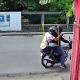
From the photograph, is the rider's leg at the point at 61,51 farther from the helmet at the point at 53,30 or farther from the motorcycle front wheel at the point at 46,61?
the helmet at the point at 53,30

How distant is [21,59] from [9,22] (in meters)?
12.3

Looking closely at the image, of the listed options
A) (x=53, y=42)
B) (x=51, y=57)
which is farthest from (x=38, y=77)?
(x=53, y=42)

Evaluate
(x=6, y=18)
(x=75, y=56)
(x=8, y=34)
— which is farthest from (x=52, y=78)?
(x=6, y=18)

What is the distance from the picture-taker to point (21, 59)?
1493cm

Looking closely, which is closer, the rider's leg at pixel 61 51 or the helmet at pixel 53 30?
the helmet at pixel 53 30

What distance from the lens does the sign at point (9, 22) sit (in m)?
26.9

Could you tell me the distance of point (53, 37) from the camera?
40.7 feet

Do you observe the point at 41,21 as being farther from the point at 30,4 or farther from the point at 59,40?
the point at 59,40

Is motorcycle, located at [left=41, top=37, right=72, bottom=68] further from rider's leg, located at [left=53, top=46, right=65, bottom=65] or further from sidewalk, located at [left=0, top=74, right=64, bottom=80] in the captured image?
sidewalk, located at [left=0, top=74, right=64, bottom=80]

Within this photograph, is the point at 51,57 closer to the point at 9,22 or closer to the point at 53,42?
the point at 53,42

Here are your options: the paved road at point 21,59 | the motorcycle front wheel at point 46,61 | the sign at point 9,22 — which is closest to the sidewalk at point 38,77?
the paved road at point 21,59

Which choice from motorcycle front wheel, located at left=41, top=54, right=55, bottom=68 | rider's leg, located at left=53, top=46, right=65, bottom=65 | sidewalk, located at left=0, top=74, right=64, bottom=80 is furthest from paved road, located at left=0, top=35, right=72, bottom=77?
sidewalk, located at left=0, top=74, right=64, bottom=80

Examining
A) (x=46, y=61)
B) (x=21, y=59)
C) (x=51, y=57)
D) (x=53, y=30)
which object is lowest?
(x=21, y=59)

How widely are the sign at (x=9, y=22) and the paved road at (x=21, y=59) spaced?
22.5 feet
